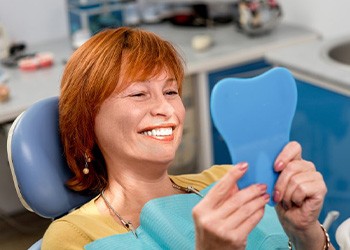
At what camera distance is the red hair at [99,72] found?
1.49 metres

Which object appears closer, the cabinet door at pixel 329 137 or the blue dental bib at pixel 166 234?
the blue dental bib at pixel 166 234

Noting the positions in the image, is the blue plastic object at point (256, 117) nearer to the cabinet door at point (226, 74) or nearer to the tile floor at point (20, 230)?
the cabinet door at point (226, 74)

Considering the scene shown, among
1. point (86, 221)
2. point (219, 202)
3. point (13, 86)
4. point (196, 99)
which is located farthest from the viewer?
point (196, 99)

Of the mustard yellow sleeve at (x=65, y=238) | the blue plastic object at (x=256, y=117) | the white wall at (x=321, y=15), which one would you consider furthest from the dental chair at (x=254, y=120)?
the white wall at (x=321, y=15)

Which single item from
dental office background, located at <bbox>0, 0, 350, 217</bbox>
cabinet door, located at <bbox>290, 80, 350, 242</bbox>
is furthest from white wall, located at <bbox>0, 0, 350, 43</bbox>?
cabinet door, located at <bbox>290, 80, 350, 242</bbox>

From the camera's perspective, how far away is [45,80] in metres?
2.73

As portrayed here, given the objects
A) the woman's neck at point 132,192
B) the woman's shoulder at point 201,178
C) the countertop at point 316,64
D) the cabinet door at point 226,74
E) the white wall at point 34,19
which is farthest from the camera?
the white wall at point 34,19

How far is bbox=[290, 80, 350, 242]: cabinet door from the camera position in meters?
2.43

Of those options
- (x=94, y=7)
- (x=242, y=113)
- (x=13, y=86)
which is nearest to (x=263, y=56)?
(x=94, y=7)

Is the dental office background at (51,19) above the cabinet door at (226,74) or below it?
above

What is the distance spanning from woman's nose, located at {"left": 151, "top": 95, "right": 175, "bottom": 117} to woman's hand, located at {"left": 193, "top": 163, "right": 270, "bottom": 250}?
305 mm

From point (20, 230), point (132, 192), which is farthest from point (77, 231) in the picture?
point (20, 230)

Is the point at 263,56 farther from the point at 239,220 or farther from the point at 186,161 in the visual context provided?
the point at 239,220

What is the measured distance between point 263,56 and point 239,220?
6.09 feet
